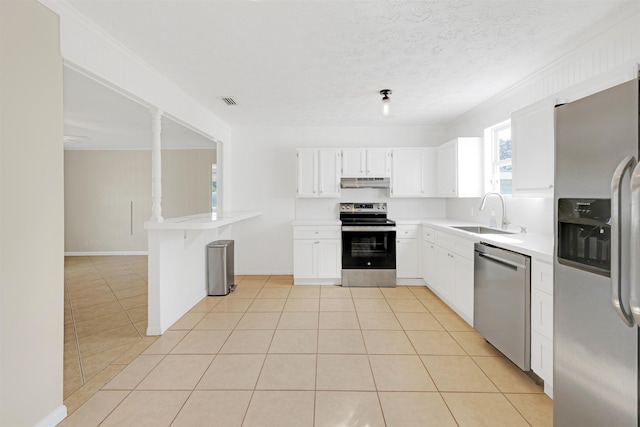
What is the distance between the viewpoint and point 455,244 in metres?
3.40

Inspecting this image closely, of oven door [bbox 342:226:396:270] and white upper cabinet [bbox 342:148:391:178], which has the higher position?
white upper cabinet [bbox 342:148:391:178]

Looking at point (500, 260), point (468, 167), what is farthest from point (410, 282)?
point (500, 260)

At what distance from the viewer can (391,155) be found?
4.88 metres

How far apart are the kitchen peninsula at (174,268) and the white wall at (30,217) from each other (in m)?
1.16

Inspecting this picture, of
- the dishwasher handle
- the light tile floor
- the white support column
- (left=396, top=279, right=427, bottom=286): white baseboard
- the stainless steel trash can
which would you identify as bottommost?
the light tile floor

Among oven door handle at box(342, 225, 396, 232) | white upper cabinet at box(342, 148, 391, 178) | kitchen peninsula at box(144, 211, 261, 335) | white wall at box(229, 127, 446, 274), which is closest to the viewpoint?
kitchen peninsula at box(144, 211, 261, 335)

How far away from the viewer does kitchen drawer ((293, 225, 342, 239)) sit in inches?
182

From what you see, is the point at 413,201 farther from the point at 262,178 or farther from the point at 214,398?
the point at 214,398

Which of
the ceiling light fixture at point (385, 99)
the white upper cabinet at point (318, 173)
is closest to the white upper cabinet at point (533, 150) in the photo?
the ceiling light fixture at point (385, 99)

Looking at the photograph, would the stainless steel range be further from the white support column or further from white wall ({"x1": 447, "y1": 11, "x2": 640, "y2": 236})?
the white support column

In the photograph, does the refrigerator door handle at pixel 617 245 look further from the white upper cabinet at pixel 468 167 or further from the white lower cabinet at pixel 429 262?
the white upper cabinet at pixel 468 167

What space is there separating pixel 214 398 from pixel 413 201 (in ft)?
13.7

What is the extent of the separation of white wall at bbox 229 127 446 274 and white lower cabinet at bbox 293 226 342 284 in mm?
632

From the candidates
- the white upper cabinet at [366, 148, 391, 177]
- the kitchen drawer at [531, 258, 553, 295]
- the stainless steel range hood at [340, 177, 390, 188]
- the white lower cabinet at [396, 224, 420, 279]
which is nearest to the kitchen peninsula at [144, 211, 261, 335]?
the stainless steel range hood at [340, 177, 390, 188]
